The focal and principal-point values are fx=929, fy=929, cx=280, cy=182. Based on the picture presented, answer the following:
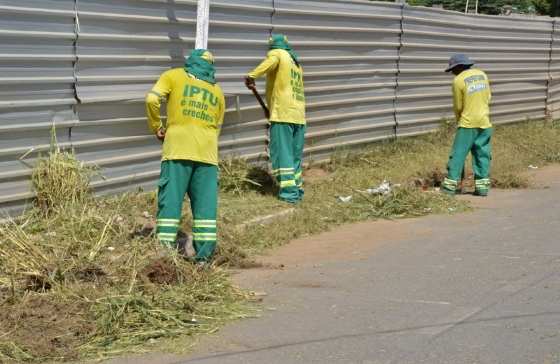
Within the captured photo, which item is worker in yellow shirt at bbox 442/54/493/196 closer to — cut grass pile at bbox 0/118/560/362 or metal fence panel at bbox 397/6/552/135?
cut grass pile at bbox 0/118/560/362

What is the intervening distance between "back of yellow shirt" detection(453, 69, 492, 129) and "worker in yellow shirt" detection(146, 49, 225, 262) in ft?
15.1

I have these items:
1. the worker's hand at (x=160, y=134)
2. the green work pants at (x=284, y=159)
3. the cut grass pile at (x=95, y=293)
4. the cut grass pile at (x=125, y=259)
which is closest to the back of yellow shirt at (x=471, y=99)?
the cut grass pile at (x=125, y=259)

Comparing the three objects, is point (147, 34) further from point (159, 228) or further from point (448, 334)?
point (448, 334)

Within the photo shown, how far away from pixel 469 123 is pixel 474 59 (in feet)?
13.5

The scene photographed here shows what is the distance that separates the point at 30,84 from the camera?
784cm

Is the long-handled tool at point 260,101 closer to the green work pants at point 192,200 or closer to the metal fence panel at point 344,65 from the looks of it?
the metal fence panel at point 344,65

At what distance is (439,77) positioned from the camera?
14148 mm

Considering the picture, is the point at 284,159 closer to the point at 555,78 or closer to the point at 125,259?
the point at 125,259

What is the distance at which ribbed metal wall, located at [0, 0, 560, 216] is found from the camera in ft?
25.7

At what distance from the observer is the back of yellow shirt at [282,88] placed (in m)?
9.70

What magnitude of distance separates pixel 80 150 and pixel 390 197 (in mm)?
3509

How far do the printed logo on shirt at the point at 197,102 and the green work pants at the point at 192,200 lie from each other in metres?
0.38

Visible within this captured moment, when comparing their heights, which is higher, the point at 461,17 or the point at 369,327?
the point at 461,17

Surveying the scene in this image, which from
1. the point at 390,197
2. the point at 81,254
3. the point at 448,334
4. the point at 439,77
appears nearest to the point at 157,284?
the point at 81,254
